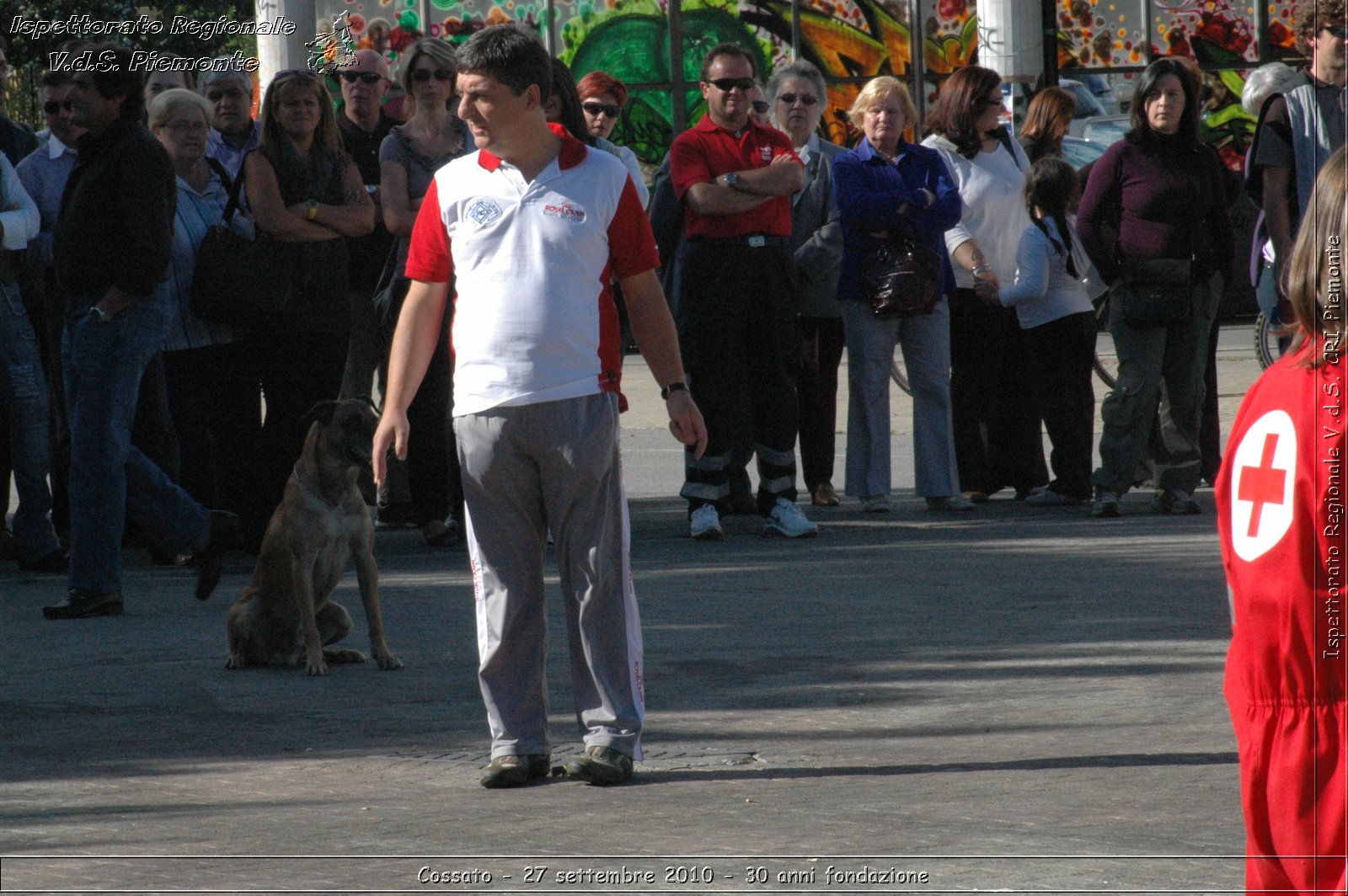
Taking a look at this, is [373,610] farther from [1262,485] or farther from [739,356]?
[1262,485]

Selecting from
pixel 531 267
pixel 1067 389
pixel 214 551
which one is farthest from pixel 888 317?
pixel 531 267

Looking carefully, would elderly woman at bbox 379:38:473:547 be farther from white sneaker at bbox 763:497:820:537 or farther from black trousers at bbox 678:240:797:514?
white sneaker at bbox 763:497:820:537

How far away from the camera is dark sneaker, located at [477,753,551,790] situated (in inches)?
206

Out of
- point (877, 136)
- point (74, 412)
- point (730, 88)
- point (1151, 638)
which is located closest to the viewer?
point (1151, 638)

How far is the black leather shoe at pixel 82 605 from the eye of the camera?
7.90 m

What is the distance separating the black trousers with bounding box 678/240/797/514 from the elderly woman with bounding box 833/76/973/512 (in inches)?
19.7

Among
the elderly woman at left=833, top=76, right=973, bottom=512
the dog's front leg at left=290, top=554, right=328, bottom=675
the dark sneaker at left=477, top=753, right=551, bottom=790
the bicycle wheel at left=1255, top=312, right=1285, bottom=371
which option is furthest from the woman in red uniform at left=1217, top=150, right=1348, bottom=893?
the bicycle wheel at left=1255, top=312, right=1285, bottom=371

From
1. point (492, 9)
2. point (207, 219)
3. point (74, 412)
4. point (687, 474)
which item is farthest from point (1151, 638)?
point (492, 9)

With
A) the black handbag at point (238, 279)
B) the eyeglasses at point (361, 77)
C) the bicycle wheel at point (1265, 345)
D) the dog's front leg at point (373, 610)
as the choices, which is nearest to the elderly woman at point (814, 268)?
the eyeglasses at point (361, 77)

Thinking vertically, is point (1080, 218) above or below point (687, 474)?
above

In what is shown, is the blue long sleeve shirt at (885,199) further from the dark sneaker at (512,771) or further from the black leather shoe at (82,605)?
the dark sneaker at (512,771)

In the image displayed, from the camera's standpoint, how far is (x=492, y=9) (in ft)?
82.6

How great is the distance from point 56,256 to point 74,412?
0.65 metres

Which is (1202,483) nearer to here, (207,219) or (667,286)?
(667,286)
